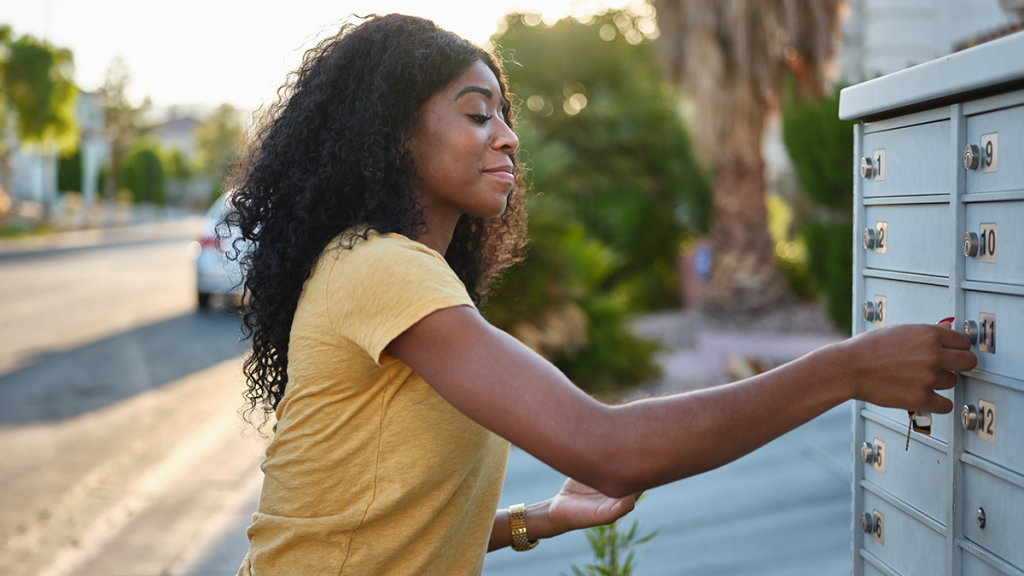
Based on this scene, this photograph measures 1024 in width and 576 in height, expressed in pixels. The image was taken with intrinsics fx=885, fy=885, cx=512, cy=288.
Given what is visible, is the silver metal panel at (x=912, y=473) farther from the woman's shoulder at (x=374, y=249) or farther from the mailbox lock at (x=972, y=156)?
the woman's shoulder at (x=374, y=249)

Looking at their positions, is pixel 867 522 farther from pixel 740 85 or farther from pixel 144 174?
pixel 144 174

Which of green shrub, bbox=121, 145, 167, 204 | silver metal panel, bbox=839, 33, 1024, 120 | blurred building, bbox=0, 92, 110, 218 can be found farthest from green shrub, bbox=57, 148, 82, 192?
silver metal panel, bbox=839, 33, 1024, 120

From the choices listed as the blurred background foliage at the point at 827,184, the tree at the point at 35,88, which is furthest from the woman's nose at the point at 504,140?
the tree at the point at 35,88

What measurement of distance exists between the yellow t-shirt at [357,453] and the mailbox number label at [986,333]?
769 mm

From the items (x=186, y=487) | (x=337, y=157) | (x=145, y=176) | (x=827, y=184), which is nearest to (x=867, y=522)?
(x=337, y=157)

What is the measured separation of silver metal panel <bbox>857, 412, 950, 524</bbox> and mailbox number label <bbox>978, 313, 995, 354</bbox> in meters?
0.23

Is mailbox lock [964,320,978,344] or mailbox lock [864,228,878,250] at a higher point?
mailbox lock [864,228,878,250]

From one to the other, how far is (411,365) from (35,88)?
3274cm

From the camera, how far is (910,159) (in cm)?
150

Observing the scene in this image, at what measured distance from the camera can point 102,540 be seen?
4.29 m

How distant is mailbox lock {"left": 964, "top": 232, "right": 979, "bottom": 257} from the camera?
1.31 metres

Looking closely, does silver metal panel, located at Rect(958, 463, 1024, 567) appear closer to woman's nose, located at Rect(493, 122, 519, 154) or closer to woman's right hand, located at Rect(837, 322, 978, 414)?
woman's right hand, located at Rect(837, 322, 978, 414)

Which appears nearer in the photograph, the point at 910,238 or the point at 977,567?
the point at 977,567

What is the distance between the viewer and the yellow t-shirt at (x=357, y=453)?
126cm
